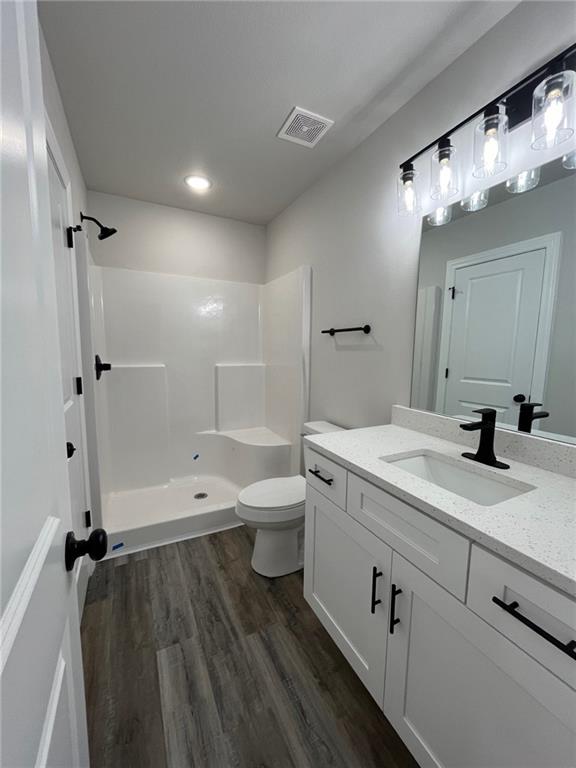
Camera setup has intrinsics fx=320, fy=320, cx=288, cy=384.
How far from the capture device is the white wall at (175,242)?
2.46 m

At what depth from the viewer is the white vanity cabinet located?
2.02 ft

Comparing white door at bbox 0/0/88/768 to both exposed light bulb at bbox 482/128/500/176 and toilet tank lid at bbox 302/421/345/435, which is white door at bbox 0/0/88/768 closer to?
exposed light bulb at bbox 482/128/500/176

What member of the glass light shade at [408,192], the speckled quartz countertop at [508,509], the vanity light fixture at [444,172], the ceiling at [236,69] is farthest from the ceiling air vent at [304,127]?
the speckled quartz countertop at [508,509]

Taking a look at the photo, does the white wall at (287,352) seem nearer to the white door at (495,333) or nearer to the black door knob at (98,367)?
the white door at (495,333)

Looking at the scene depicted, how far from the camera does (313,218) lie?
226 cm

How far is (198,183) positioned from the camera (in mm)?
2244

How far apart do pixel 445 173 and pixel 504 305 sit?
1.94 feet

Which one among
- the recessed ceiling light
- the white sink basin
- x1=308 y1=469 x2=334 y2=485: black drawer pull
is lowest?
x1=308 y1=469 x2=334 y2=485: black drawer pull

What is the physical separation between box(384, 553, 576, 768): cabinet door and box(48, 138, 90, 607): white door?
1326 mm

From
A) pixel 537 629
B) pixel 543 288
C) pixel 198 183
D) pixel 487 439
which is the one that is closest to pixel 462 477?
pixel 487 439

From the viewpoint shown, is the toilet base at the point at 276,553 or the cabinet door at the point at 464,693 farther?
the toilet base at the point at 276,553

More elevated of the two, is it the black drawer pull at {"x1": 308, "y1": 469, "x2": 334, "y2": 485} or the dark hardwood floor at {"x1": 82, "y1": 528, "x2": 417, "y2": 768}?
the black drawer pull at {"x1": 308, "y1": 469, "x2": 334, "y2": 485}

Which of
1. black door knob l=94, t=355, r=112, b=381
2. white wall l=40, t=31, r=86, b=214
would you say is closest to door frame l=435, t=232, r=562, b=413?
white wall l=40, t=31, r=86, b=214

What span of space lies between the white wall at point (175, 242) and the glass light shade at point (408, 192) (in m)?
1.77
